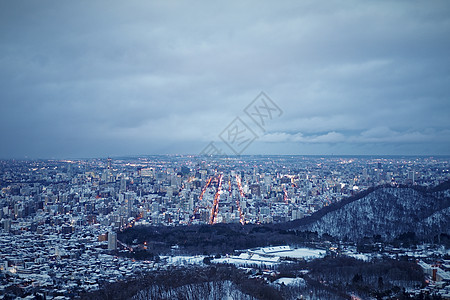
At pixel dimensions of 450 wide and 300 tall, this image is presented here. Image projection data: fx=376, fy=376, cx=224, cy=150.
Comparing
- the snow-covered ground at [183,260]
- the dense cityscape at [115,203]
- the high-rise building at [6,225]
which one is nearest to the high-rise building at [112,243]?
the dense cityscape at [115,203]

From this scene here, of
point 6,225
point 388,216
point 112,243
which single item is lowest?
point 112,243

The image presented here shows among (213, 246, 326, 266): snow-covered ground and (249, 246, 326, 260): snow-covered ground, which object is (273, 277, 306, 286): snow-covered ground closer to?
(213, 246, 326, 266): snow-covered ground

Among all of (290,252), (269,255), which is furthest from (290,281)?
(290,252)

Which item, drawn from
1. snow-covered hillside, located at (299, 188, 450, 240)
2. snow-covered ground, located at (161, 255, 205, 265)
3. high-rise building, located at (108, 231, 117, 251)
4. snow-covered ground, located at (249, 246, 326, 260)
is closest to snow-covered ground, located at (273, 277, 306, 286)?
snow-covered ground, located at (249, 246, 326, 260)

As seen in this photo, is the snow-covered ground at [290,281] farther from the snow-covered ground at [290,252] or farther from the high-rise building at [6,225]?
the high-rise building at [6,225]

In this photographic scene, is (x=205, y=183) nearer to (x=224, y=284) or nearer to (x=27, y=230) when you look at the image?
(x=27, y=230)

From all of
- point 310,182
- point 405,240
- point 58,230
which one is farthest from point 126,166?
point 405,240

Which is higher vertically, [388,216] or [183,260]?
[388,216]

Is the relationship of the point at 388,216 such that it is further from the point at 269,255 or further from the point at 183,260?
the point at 183,260
